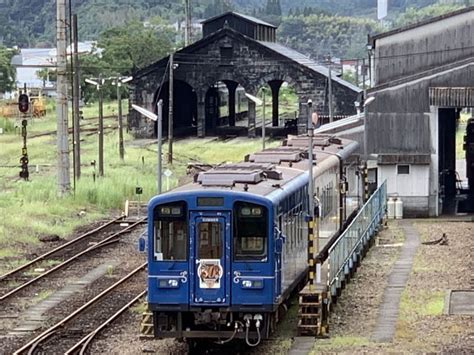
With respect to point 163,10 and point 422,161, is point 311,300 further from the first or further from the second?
point 163,10

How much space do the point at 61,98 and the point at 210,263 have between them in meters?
18.7

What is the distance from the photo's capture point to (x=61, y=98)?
31.9 m

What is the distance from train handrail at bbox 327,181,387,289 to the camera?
17.7 m

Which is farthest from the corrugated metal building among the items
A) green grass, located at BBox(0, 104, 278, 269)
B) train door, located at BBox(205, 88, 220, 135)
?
train door, located at BBox(205, 88, 220, 135)

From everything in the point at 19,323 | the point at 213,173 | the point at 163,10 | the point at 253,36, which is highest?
the point at 163,10

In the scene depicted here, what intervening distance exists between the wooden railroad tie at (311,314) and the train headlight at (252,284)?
1917 mm

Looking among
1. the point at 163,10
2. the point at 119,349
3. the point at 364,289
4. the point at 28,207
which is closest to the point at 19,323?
the point at 119,349

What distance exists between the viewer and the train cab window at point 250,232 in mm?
14062

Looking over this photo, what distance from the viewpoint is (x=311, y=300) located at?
52.2 ft

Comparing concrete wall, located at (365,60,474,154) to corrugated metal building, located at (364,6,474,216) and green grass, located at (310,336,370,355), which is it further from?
green grass, located at (310,336,370,355)

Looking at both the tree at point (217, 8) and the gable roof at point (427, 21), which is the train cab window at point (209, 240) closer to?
the gable roof at point (427, 21)

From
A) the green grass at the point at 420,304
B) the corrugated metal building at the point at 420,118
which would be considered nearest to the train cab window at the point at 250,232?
the green grass at the point at 420,304

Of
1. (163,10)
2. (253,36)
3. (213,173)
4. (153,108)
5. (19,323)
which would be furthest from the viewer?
(163,10)

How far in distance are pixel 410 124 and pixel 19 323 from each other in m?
17.7
